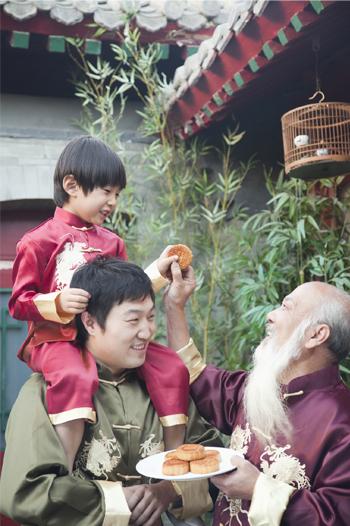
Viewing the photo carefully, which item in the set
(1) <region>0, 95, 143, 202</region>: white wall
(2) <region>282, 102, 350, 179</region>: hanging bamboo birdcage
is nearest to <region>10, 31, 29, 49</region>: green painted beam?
(1) <region>0, 95, 143, 202</region>: white wall

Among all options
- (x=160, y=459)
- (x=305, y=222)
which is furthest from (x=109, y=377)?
(x=305, y=222)

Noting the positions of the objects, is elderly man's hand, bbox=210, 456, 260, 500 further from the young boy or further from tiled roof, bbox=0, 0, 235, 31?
tiled roof, bbox=0, 0, 235, 31

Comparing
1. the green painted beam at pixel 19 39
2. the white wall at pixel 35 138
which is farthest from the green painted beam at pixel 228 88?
the green painted beam at pixel 19 39

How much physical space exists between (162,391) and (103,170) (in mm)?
895

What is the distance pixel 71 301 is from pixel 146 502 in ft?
2.52

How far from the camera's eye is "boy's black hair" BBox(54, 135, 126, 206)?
9.65ft

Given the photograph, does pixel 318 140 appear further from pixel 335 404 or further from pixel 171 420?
pixel 171 420

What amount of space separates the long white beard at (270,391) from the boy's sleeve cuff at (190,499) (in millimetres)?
322

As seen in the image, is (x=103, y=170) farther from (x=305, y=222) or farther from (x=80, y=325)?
(x=305, y=222)

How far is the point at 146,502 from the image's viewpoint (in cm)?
266

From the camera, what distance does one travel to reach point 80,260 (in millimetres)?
2955

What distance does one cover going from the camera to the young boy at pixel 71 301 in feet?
8.67

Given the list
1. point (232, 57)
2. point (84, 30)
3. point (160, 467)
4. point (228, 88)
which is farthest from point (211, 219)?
point (160, 467)

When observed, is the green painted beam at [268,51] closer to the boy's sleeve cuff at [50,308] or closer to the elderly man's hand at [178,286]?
the elderly man's hand at [178,286]
